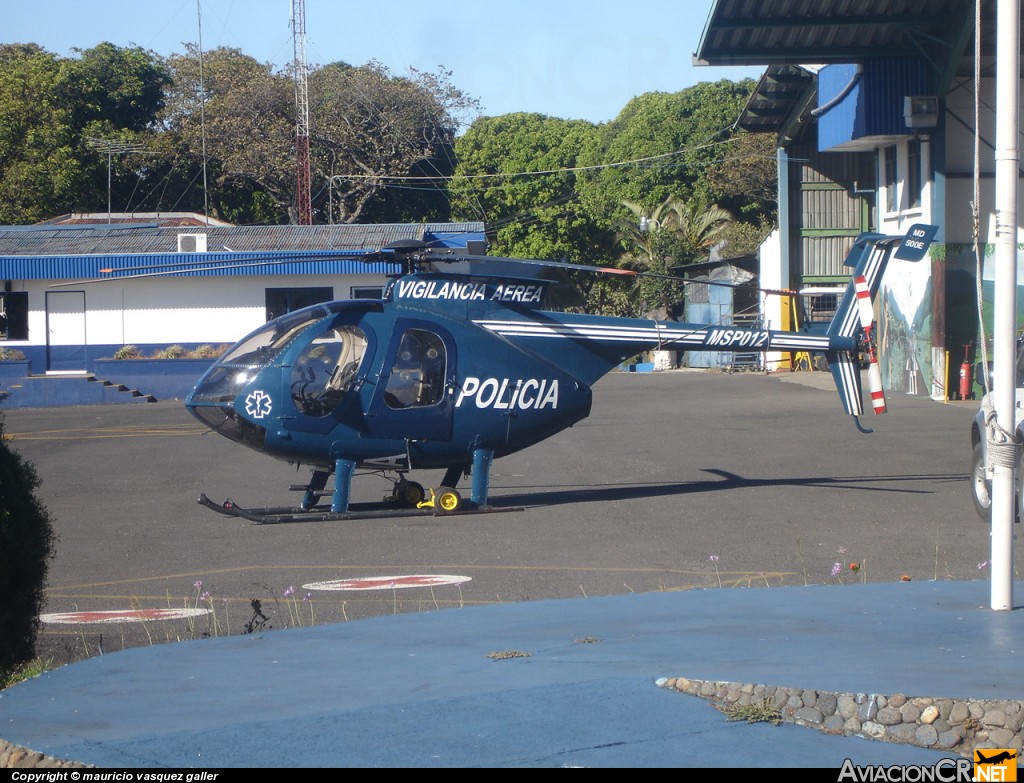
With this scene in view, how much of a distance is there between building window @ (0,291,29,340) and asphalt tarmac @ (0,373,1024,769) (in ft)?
57.9

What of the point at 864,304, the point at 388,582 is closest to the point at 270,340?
the point at 388,582

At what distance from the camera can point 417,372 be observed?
482 inches

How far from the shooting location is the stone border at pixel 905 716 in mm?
3479

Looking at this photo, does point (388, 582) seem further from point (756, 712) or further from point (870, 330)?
point (870, 330)

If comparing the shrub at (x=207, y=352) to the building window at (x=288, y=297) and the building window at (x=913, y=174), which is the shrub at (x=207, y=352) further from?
the building window at (x=913, y=174)

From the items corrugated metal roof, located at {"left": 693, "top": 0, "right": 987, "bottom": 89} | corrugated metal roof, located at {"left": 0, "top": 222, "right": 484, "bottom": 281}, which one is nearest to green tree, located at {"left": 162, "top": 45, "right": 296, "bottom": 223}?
corrugated metal roof, located at {"left": 0, "top": 222, "right": 484, "bottom": 281}

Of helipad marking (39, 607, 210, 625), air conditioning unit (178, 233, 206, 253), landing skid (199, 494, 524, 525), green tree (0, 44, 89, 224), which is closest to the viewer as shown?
helipad marking (39, 607, 210, 625)

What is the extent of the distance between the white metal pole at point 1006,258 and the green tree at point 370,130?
4725cm

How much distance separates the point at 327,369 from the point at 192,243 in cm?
2558

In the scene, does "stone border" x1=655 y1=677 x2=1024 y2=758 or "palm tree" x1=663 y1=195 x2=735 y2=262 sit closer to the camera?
"stone border" x1=655 y1=677 x2=1024 y2=758

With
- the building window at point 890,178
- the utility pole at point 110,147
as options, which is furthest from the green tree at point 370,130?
the building window at point 890,178

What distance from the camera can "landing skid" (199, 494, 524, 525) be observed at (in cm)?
1170

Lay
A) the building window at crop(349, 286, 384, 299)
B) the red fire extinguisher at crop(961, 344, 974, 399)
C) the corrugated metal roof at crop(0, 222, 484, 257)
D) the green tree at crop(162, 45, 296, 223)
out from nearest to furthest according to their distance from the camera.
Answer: the red fire extinguisher at crop(961, 344, 974, 399) < the building window at crop(349, 286, 384, 299) < the corrugated metal roof at crop(0, 222, 484, 257) < the green tree at crop(162, 45, 296, 223)

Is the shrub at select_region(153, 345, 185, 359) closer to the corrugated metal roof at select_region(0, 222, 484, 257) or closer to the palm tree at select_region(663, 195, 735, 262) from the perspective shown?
the corrugated metal roof at select_region(0, 222, 484, 257)
